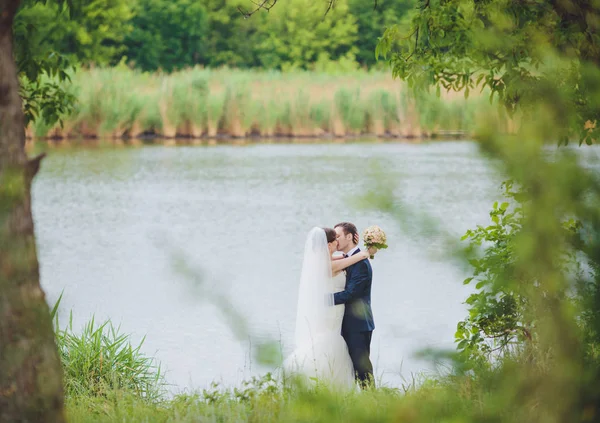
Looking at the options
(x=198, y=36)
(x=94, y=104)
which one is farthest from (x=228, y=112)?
(x=198, y=36)

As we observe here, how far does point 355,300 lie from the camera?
7.52m

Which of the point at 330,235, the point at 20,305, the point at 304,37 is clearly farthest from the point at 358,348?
the point at 304,37

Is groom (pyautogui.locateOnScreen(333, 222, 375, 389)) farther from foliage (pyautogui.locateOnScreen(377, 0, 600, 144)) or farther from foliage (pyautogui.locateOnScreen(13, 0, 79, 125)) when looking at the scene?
foliage (pyautogui.locateOnScreen(13, 0, 79, 125))

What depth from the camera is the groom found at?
7453mm

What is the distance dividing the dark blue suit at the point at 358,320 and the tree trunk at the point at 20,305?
4.35 metres

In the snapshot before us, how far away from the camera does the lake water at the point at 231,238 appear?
1.93 meters

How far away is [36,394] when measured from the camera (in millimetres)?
3209

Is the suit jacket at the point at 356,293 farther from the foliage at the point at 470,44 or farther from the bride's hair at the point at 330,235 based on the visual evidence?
the foliage at the point at 470,44

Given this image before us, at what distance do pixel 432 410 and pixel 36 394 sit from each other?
6.07 feet

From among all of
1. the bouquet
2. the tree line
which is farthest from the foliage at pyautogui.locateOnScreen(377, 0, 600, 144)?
the tree line

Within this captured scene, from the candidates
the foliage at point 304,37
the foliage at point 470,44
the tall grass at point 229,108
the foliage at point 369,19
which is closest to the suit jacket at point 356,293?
the foliage at point 470,44

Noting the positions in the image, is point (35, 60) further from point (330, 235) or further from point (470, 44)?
point (470, 44)

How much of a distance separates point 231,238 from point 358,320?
33.8 feet

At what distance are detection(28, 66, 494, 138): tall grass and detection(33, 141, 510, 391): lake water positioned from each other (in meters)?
1.67
